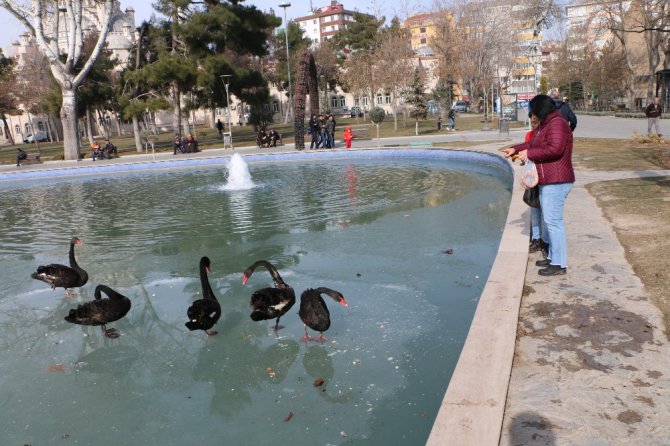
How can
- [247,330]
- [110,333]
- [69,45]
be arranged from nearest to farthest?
1. [247,330]
2. [110,333]
3. [69,45]

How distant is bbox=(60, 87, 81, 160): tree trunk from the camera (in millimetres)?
29470

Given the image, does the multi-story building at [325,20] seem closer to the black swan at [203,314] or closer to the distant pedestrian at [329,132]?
the distant pedestrian at [329,132]

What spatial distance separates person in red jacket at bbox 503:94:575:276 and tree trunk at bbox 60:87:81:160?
29.8 m

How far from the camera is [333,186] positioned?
50.8 feet

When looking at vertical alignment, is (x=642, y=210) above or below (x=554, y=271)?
above

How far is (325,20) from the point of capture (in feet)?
402

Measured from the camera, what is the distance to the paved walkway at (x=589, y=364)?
117 inches

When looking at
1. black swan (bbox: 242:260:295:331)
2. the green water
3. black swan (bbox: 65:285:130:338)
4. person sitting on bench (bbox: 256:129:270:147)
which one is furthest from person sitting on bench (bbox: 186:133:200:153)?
black swan (bbox: 242:260:295:331)

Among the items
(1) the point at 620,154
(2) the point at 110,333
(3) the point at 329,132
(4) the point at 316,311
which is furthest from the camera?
(3) the point at 329,132

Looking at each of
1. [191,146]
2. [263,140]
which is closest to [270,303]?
[263,140]

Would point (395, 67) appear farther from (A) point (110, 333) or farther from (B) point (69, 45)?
(A) point (110, 333)

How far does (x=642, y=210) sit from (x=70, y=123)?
30.0m

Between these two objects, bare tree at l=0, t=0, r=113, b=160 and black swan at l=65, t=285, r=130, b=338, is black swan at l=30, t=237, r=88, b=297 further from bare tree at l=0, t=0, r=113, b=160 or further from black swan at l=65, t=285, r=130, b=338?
bare tree at l=0, t=0, r=113, b=160

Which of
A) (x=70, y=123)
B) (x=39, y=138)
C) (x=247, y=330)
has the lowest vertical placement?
(x=247, y=330)
